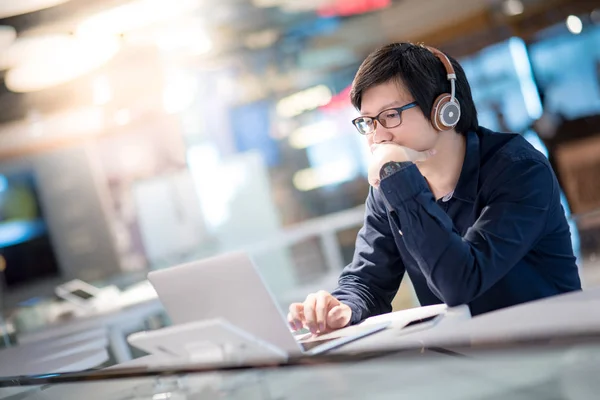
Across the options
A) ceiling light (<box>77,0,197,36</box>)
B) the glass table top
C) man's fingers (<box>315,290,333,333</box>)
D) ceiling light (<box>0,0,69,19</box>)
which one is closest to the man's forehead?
man's fingers (<box>315,290,333,333</box>)

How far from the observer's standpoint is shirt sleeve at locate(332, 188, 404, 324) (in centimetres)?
159

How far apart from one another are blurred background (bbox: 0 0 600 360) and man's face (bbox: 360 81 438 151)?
5737 mm

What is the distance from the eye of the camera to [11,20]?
6.22m

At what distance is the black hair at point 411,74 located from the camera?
1.40m

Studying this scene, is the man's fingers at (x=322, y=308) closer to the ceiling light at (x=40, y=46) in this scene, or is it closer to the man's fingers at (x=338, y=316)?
the man's fingers at (x=338, y=316)

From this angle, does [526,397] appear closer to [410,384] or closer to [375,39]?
[410,384]

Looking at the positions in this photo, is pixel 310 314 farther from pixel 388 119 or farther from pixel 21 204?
pixel 21 204

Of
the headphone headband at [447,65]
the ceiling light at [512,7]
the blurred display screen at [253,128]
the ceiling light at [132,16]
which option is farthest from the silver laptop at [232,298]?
the blurred display screen at [253,128]

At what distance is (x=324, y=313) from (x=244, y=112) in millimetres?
7913

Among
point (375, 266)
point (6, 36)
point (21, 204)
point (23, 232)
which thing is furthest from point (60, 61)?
point (375, 266)

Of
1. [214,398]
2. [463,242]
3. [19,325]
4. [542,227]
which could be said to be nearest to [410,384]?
[214,398]

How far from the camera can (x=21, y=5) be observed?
18.1ft

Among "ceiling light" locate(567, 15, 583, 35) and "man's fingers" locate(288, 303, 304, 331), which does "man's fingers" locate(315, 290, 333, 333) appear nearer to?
"man's fingers" locate(288, 303, 304, 331)

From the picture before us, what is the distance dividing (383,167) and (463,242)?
201 millimetres
